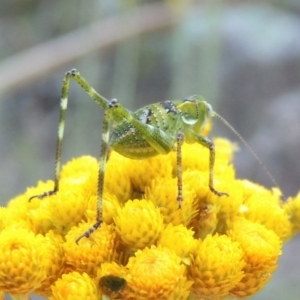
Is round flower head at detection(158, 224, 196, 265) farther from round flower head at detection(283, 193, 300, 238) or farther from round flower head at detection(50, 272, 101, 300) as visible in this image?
round flower head at detection(283, 193, 300, 238)

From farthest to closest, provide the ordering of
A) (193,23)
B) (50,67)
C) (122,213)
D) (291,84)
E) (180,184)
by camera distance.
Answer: (291,84) → (193,23) → (50,67) → (180,184) → (122,213)

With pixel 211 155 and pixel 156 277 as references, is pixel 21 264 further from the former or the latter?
pixel 211 155

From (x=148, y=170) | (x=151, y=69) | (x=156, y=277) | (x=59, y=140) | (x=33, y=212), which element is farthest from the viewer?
(x=151, y=69)

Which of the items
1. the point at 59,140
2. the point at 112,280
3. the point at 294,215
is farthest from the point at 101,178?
the point at 294,215

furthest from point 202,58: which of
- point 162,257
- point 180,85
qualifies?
point 162,257

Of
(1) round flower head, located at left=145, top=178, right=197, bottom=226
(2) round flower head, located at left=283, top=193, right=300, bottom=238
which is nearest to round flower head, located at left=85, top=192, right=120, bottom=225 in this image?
(1) round flower head, located at left=145, top=178, right=197, bottom=226

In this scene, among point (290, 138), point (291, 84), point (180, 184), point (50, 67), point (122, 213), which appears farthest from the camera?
point (291, 84)

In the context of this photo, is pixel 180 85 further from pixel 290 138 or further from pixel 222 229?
pixel 222 229
